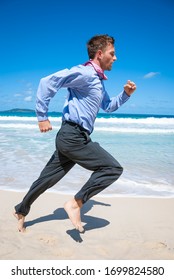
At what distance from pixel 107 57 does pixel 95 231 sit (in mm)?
1932

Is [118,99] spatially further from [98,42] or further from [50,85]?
[50,85]

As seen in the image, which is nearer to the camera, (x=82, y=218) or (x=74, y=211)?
(x=74, y=211)

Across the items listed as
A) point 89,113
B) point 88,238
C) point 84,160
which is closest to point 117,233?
point 88,238

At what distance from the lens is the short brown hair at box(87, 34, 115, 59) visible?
3.27 m

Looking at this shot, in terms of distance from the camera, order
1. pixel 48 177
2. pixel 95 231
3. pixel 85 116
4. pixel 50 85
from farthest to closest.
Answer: pixel 95 231, pixel 48 177, pixel 85 116, pixel 50 85

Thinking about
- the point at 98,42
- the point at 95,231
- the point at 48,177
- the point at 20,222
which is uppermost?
the point at 98,42

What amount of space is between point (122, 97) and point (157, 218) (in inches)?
62.5

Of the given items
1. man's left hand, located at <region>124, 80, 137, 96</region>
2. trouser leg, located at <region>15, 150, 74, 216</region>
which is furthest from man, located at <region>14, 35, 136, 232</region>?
man's left hand, located at <region>124, 80, 137, 96</region>

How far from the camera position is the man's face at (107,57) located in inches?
129

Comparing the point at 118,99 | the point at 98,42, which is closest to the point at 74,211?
the point at 118,99

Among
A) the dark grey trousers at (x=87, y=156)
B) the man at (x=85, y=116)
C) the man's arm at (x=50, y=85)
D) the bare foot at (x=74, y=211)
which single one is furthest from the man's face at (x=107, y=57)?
the bare foot at (x=74, y=211)

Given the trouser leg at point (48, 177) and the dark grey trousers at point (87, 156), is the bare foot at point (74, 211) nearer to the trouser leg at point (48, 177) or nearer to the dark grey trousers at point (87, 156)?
the dark grey trousers at point (87, 156)

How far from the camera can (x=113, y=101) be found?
11.9 feet
